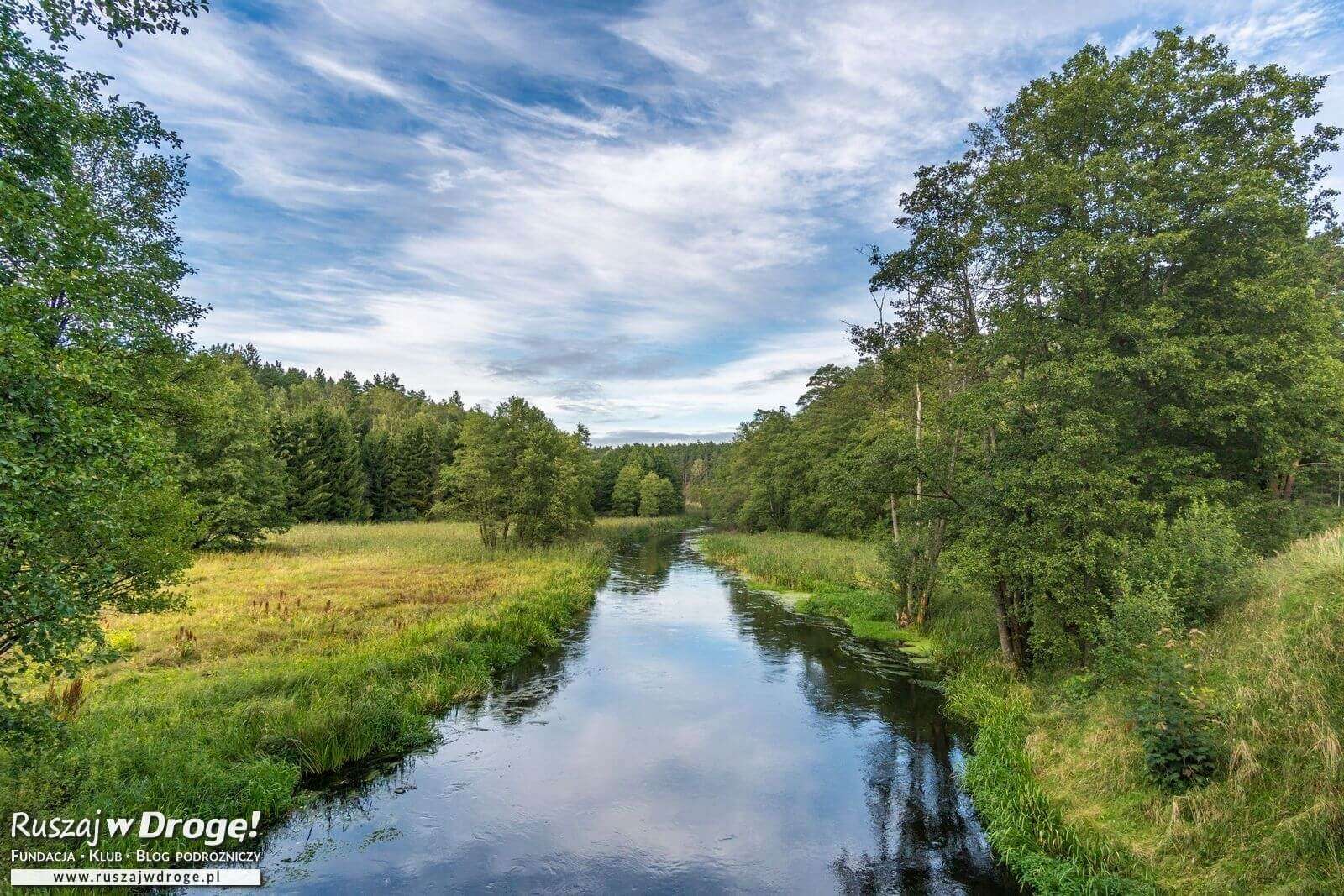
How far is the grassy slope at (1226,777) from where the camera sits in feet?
23.5

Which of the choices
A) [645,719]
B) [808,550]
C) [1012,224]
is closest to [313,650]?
[645,719]

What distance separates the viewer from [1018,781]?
35.8 ft

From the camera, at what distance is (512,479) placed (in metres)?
44.6

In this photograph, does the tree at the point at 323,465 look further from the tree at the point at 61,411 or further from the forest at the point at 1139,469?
the forest at the point at 1139,469

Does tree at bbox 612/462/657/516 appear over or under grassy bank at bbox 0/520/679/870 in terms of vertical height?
over

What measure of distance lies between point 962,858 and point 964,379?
16474 mm

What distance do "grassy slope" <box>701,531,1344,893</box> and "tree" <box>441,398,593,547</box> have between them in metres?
35.7

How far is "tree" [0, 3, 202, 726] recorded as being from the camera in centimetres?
601

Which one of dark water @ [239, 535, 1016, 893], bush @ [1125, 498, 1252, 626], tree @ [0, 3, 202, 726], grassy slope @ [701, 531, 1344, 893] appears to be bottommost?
dark water @ [239, 535, 1016, 893]

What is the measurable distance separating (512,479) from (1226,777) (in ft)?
136

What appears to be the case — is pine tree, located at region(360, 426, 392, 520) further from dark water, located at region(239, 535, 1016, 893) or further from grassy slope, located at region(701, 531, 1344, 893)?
grassy slope, located at region(701, 531, 1344, 893)

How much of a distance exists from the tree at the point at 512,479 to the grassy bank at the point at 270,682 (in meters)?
13.7

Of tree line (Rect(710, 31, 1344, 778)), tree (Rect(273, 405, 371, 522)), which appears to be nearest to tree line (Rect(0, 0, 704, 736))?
tree line (Rect(710, 31, 1344, 778))

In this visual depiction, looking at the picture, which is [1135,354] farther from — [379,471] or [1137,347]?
[379,471]
